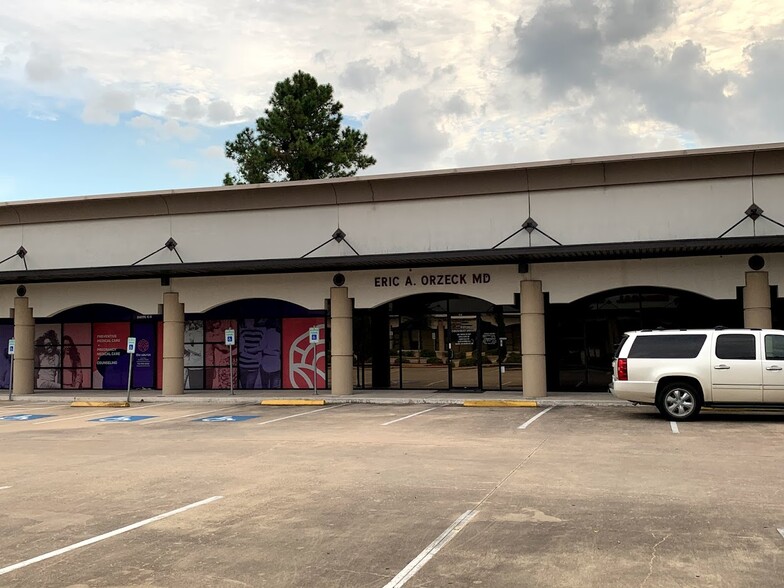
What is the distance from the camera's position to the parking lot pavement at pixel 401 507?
20.0 ft

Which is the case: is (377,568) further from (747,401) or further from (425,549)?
(747,401)

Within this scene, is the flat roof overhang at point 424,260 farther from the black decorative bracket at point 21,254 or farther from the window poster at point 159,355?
the window poster at point 159,355

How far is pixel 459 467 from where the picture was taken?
35.8ft

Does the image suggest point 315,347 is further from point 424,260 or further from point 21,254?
point 21,254

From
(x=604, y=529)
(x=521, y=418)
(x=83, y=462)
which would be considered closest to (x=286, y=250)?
(x=521, y=418)

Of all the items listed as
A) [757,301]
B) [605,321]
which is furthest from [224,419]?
[757,301]

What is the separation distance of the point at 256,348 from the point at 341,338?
16.9 ft

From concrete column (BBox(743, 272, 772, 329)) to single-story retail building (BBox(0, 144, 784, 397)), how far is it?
0.04m

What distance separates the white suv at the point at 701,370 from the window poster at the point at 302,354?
1278 cm

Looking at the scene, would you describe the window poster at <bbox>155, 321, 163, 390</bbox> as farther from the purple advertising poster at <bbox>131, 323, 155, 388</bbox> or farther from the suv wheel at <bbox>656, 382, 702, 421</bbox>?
the suv wheel at <bbox>656, 382, 702, 421</bbox>

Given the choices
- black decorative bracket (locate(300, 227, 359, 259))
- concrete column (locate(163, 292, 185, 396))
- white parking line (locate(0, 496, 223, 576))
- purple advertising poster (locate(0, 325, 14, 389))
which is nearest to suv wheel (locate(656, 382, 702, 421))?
white parking line (locate(0, 496, 223, 576))

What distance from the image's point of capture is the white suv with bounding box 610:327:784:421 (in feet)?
51.0

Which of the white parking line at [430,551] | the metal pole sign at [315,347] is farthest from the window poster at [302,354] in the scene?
the white parking line at [430,551]

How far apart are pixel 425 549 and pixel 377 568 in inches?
25.4
